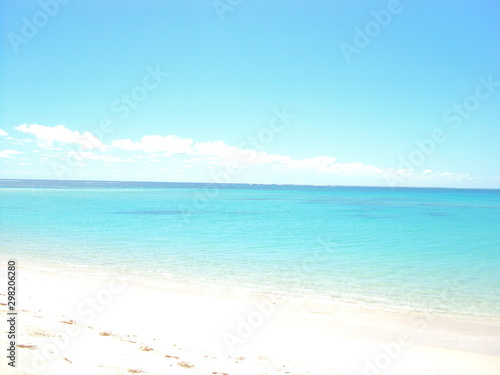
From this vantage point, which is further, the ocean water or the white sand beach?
Result: the ocean water

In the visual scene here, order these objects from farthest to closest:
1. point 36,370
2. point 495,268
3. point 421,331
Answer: point 495,268 → point 421,331 → point 36,370

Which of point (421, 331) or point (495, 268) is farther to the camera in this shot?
point (495, 268)

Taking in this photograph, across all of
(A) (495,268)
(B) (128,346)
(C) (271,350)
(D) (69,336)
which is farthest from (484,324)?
(D) (69,336)

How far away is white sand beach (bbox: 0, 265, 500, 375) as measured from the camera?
655 centimetres

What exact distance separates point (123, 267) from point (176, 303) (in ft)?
18.8

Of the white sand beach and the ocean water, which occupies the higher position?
the ocean water

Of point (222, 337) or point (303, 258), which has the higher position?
point (303, 258)

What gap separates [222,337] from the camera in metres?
8.66

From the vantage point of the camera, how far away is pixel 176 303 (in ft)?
37.0

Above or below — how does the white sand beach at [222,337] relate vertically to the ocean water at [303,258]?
below

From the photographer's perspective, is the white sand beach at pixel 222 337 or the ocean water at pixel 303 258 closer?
the white sand beach at pixel 222 337

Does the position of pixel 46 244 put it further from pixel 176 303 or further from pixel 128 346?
pixel 128 346

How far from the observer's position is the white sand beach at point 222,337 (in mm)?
6551

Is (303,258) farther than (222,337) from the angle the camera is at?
Yes
